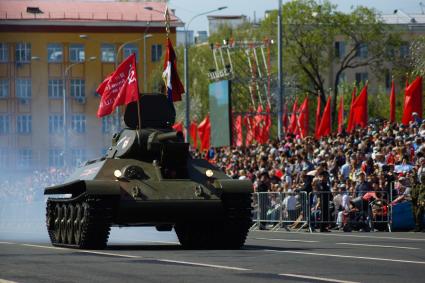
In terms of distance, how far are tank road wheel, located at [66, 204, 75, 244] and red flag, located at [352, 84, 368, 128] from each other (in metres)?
24.7

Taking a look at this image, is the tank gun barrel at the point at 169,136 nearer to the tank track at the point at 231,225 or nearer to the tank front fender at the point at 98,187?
the tank track at the point at 231,225

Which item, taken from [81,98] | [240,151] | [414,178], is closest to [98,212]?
[414,178]

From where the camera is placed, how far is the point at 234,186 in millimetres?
26844

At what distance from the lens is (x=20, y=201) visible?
145 feet

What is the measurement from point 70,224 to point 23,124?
243 feet

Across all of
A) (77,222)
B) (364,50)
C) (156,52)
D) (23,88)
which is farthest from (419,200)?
(364,50)

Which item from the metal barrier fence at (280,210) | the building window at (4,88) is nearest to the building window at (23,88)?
the building window at (4,88)

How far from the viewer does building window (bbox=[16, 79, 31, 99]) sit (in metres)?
94.9

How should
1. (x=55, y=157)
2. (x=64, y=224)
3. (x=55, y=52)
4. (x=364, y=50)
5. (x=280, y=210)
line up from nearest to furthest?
(x=64, y=224)
(x=280, y=210)
(x=55, y=157)
(x=55, y=52)
(x=364, y=50)

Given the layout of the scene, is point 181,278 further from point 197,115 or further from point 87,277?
point 197,115

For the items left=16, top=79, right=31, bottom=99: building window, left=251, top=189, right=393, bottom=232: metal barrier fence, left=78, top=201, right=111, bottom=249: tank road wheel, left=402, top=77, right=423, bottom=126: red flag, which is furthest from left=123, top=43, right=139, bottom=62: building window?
left=78, top=201, right=111, bottom=249: tank road wheel

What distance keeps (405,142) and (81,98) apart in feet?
233

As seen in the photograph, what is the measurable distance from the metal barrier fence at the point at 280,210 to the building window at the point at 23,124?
5964 cm

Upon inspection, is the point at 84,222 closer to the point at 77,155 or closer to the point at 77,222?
the point at 77,222
